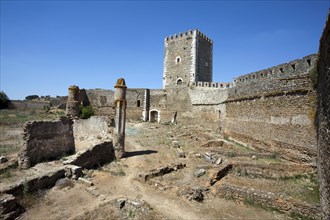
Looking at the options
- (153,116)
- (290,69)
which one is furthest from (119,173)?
(153,116)

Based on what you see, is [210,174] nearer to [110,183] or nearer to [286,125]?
[110,183]

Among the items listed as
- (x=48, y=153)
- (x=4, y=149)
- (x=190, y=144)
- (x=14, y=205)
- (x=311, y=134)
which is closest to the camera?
(x=14, y=205)

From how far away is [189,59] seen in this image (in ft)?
97.6

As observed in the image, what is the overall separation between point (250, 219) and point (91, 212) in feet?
14.7

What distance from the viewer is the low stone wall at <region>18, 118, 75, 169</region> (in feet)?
30.8

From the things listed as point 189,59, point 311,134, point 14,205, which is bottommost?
point 14,205

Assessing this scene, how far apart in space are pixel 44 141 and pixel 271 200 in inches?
377

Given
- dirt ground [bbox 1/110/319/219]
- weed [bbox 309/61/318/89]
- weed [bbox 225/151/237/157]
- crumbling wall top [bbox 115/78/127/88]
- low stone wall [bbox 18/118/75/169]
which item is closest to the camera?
dirt ground [bbox 1/110/319/219]

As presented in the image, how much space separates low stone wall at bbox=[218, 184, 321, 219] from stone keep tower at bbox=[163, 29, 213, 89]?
71.1ft

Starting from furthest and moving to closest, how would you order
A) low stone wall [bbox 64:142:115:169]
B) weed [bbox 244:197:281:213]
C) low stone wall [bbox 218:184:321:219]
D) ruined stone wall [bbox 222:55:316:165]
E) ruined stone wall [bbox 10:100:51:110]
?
1. ruined stone wall [bbox 10:100:51:110]
2. low stone wall [bbox 64:142:115:169]
3. ruined stone wall [bbox 222:55:316:165]
4. weed [bbox 244:197:281:213]
5. low stone wall [bbox 218:184:321:219]

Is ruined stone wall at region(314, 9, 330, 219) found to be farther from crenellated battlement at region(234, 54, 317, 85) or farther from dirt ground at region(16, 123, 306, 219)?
crenellated battlement at region(234, 54, 317, 85)

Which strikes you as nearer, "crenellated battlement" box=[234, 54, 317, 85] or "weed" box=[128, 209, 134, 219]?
"weed" box=[128, 209, 134, 219]

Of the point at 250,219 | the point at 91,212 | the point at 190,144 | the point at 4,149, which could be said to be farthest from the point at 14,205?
the point at 190,144

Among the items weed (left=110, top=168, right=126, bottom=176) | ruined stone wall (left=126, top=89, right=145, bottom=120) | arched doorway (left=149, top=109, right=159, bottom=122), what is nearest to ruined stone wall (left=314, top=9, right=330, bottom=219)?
weed (left=110, top=168, right=126, bottom=176)
